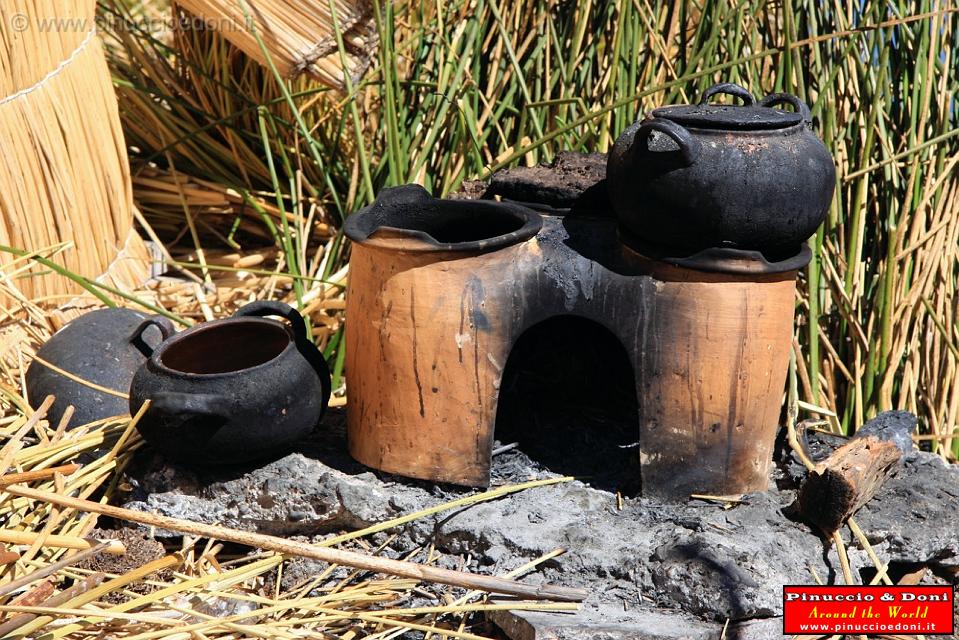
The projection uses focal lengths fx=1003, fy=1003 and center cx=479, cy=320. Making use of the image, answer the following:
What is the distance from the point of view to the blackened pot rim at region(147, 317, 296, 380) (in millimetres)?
2000

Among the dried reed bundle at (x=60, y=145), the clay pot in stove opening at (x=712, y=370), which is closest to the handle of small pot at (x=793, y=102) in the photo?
the clay pot in stove opening at (x=712, y=370)

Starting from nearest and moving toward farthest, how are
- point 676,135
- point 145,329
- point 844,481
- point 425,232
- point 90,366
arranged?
1. point 676,135
2. point 844,481
3. point 425,232
4. point 90,366
5. point 145,329

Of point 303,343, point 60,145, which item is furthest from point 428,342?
point 60,145

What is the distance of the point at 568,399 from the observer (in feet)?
8.07

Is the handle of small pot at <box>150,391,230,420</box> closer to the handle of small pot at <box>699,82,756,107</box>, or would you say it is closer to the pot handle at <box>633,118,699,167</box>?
the pot handle at <box>633,118,699,167</box>

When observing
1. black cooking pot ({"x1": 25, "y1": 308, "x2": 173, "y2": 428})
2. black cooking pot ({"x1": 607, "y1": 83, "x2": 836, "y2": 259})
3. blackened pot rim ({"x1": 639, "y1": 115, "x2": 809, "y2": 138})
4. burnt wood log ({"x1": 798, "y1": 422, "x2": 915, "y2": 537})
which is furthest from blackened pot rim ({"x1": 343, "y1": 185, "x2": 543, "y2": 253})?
burnt wood log ({"x1": 798, "y1": 422, "x2": 915, "y2": 537})

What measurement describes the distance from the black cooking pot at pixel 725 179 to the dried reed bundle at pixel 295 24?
1.27 meters

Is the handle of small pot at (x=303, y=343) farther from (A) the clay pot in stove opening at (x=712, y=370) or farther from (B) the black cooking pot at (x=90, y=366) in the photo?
(A) the clay pot in stove opening at (x=712, y=370)

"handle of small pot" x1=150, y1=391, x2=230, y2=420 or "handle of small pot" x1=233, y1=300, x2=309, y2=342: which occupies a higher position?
"handle of small pot" x1=233, y1=300, x2=309, y2=342

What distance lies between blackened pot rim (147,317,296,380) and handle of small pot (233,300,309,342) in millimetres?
20

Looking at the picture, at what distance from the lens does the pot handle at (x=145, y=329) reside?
2350 mm

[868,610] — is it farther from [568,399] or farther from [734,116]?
[734,116]

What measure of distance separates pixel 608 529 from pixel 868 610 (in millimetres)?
501

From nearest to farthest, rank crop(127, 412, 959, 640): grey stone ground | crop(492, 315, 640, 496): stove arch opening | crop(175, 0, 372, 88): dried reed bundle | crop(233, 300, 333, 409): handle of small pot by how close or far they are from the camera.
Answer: crop(127, 412, 959, 640): grey stone ground, crop(233, 300, 333, 409): handle of small pot, crop(492, 315, 640, 496): stove arch opening, crop(175, 0, 372, 88): dried reed bundle
